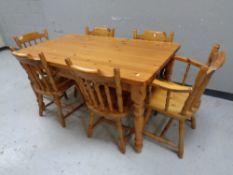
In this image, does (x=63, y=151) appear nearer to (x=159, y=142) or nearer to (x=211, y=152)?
(x=159, y=142)

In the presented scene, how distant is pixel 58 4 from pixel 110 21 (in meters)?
1.14

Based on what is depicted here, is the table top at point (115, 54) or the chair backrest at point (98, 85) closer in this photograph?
the chair backrest at point (98, 85)

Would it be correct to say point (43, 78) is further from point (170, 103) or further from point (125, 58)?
point (170, 103)

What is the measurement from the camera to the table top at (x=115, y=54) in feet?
4.14

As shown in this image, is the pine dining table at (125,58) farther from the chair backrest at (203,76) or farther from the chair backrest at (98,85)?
the chair backrest at (203,76)

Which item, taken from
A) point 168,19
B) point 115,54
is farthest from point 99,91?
point 168,19

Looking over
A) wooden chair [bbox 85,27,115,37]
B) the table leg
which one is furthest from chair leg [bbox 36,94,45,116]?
the table leg

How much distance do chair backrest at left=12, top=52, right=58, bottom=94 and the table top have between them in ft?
0.31

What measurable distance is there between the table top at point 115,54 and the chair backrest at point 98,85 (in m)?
0.10

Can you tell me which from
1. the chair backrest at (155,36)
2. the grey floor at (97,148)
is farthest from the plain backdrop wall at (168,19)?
the grey floor at (97,148)

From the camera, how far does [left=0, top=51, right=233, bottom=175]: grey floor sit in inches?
56.4

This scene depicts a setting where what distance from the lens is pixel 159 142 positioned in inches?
63.6

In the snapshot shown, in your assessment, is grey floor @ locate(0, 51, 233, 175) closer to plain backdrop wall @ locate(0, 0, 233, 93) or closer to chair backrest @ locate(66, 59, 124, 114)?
chair backrest @ locate(66, 59, 124, 114)

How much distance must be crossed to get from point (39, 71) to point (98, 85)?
71 centimetres
